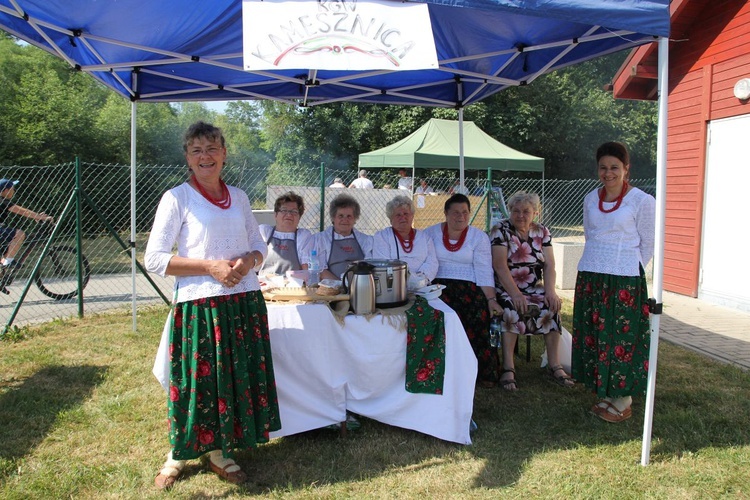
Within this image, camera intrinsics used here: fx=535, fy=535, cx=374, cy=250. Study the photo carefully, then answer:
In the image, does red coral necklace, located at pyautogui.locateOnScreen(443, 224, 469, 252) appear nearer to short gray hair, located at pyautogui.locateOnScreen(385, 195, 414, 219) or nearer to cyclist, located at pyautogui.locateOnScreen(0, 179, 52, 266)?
short gray hair, located at pyautogui.locateOnScreen(385, 195, 414, 219)

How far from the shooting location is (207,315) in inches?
93.3

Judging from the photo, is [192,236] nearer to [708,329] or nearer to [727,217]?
[708,329]

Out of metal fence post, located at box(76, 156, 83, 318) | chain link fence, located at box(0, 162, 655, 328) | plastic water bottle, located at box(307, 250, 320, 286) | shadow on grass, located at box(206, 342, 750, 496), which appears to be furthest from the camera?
chain link fence, located at box(0, 162, 655, 328)

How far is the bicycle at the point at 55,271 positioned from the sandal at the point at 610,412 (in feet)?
17.6

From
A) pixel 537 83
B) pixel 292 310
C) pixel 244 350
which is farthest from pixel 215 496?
pixel 537 83

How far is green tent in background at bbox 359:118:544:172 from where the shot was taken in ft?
42.9

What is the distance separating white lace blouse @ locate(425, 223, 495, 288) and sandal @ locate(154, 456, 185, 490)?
6.88 ft

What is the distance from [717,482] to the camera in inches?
99.4

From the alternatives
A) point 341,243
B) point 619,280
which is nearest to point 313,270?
point 341,243

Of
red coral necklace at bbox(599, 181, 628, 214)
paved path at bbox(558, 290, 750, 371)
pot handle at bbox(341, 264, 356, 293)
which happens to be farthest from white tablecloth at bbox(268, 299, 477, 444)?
paved path at bbox(558, 290, 750, 371)

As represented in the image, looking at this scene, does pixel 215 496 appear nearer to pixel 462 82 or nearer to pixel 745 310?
pixel 462 82

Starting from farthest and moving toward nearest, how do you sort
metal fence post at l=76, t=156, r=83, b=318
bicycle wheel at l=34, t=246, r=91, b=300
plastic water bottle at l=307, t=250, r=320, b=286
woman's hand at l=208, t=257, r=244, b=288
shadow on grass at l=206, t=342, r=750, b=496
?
1. bicycle wheel at l=34, t=246, r=91, b=300
2. metal fence post at l=76, t=156, r=83, b=318
3. plastic water bottle at l=307, t=250, r=320, b=286
4. shadow on grass at l=206, t=342, r=750, b=496
5. woman's hand at l=208, t=257, r=244, b=288

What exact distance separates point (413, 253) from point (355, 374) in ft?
3.54

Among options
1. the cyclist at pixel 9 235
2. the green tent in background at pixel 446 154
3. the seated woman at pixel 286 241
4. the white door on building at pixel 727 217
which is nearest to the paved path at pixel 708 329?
the white door on building at pixel 727 217
